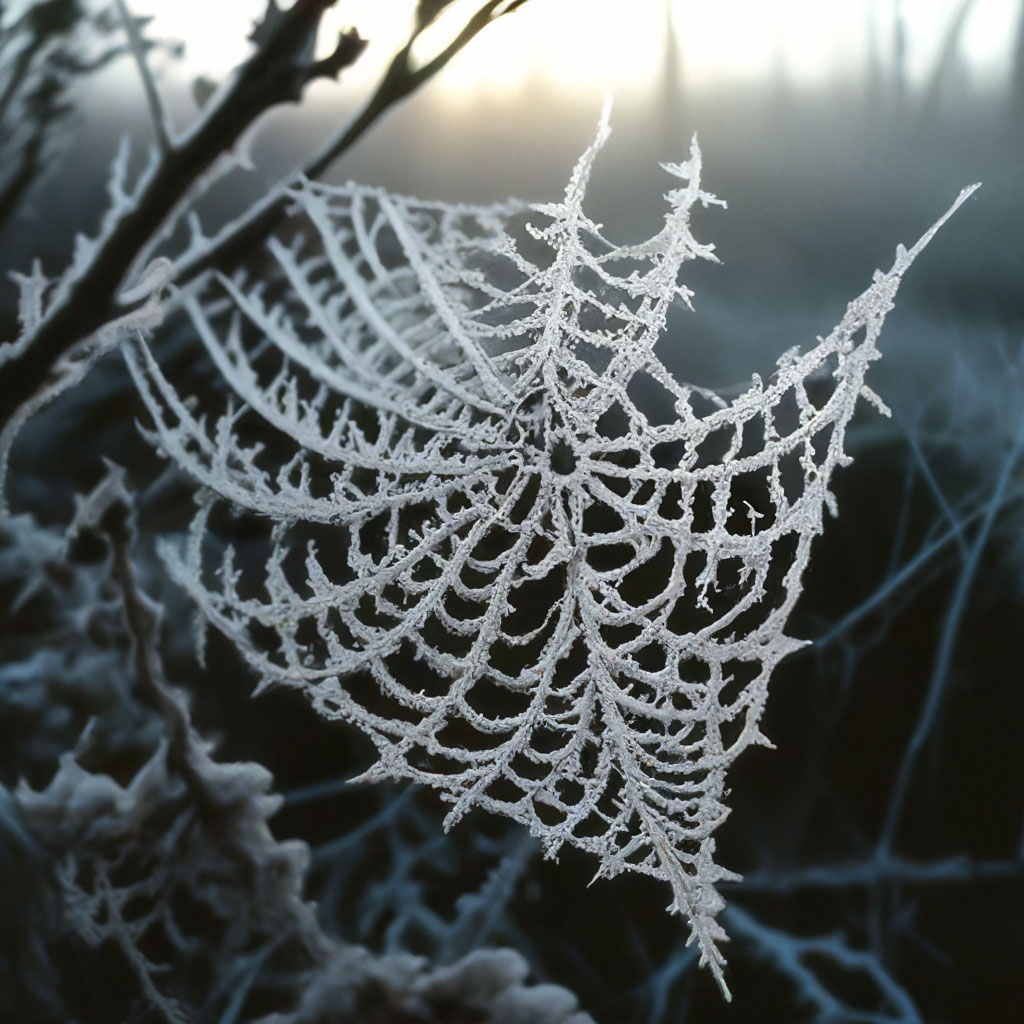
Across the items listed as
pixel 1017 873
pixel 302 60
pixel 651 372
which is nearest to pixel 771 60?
pixel 651 372

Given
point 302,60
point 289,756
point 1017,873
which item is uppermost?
point 302,60

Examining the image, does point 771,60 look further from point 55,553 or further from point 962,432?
point 55,553

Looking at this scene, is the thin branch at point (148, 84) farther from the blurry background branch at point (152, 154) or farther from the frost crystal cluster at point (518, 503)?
the frost crystal cluster at point (518, 503)

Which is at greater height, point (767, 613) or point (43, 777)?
point (767, 613)

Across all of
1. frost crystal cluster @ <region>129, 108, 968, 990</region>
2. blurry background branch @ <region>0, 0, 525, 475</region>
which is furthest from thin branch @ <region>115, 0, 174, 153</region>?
frost crystal cluster @ <region>129, 108, 968, 990</region>

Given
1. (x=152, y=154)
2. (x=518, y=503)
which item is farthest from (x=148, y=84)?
(x=518, y=503)

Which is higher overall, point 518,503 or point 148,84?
point 148,84

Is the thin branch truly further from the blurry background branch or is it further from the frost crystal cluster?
the frost crystal cluster

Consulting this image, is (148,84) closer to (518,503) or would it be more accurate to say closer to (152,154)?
(152,154)
